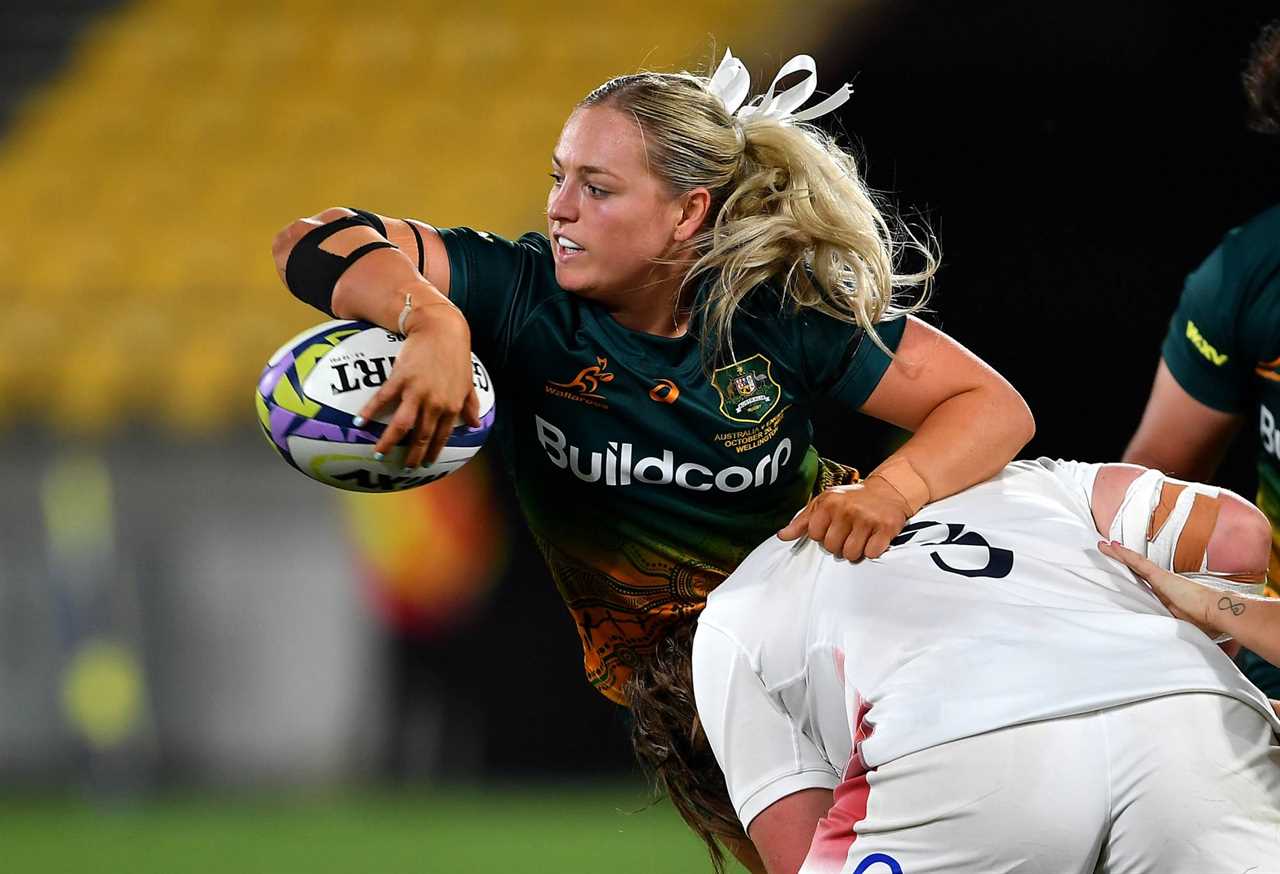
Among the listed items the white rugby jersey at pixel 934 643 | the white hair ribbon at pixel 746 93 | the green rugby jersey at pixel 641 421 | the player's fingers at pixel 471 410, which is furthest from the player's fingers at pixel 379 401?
the white hair ribbon at pixel 746 93

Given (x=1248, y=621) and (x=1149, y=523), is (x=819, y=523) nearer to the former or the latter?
(x=1149, y=523)

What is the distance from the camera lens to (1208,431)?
2.92 meters

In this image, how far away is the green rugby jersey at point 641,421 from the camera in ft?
7.11

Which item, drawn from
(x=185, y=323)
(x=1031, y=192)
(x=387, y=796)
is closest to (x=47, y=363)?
(x=185, y=323)

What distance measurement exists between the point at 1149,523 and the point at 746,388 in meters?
0.64

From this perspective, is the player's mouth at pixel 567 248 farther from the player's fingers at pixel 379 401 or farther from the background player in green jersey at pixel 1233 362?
the background player in green jersey at pixel 1233 362

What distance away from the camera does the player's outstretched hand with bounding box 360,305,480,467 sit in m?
1.77

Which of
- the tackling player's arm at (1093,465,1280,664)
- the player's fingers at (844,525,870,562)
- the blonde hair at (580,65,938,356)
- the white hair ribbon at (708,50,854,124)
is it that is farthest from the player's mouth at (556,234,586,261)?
the tackling player's arm at (1093,465,1280,664)

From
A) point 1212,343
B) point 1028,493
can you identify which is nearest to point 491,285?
point 1028,493

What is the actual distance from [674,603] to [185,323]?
3620mm

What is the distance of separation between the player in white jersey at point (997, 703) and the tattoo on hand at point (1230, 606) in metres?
0.05

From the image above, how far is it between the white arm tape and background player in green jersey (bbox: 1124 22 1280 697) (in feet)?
3.45

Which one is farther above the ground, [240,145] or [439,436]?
[439,436]

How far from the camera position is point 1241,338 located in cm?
279
